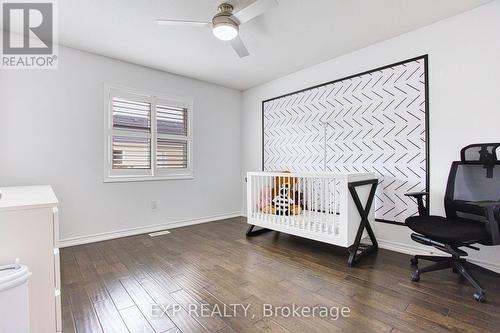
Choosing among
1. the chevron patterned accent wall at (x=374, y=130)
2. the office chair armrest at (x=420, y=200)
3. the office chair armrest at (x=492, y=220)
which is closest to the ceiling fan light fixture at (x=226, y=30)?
the chevron patterned accent wall at (x=374, y=130)

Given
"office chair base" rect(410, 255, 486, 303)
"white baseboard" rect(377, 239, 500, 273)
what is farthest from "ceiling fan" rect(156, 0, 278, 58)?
"white baseboard" rect(377, 239, 500, 273)

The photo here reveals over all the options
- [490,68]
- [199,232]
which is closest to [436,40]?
[490,68]

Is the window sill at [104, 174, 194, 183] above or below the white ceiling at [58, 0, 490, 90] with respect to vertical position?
below

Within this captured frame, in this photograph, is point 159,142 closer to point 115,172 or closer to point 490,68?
point 115,172

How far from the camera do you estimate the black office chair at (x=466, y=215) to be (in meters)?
1.73

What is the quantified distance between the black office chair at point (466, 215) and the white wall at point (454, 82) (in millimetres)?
231

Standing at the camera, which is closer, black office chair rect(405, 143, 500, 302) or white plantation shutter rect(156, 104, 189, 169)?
black office chair rect(405, 143, 500, 302)

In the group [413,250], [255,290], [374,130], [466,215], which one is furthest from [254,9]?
[413,250]

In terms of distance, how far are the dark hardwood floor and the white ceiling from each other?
236 cm

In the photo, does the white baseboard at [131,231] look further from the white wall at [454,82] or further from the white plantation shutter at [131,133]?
the white wall at [454,82]

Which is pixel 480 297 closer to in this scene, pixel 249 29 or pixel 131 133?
pixel 249 29

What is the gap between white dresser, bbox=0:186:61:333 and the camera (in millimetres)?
1190

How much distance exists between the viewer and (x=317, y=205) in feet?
9.09

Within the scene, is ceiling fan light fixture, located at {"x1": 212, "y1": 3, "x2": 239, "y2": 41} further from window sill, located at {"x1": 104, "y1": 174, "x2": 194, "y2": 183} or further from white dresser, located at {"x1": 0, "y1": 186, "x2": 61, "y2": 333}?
window sill, located at {"x1": 104, "y1": 174, "x2": 194, "y2": 183}
